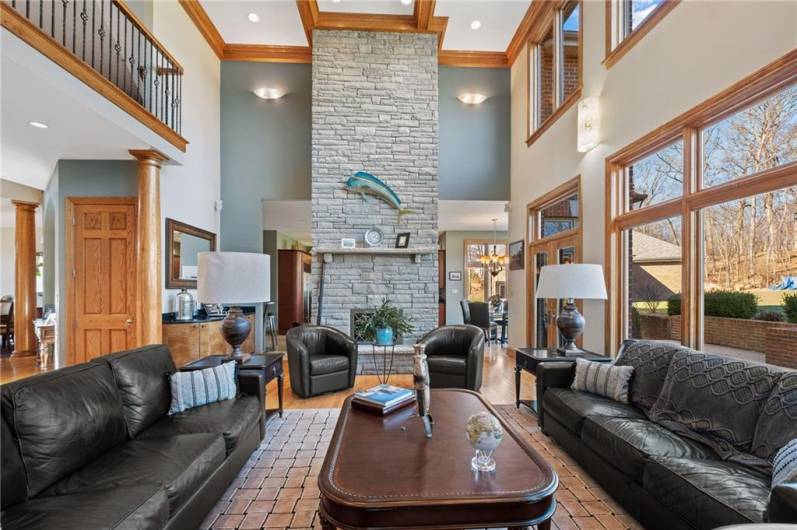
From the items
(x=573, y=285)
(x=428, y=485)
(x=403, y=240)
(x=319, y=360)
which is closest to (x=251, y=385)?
(x=319, y=360)

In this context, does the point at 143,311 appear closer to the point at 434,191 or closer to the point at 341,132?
the point at 341,132

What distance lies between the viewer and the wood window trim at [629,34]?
10.1ft

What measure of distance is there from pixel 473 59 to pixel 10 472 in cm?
720

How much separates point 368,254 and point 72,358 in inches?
146

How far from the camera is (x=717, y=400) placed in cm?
202

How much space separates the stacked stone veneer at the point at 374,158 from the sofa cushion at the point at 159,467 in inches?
146

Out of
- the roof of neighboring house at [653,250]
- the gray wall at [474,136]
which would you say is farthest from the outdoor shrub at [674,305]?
the gray wall at [474,136]

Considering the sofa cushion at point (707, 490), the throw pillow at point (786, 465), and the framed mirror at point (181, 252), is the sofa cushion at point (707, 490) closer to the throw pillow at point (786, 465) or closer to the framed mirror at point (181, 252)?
the throw pillow at point (786, 465)

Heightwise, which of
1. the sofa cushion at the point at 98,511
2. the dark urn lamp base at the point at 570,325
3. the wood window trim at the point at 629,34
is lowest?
the sofa cushion at the point at 98,511

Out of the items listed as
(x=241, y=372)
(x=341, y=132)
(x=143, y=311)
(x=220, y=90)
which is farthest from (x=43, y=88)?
(x=220, y=90)

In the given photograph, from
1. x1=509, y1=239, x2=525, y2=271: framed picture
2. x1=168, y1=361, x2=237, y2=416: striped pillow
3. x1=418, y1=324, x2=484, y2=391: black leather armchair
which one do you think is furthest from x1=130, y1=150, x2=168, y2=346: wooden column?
x1=509, y1=239, x2=525, y2=271: framed picture

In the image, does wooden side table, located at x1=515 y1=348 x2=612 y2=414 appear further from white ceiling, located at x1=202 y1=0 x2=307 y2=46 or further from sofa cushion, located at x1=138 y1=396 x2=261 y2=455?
white ceiling, located at x1=202 y1=0 x2=307 y2=46

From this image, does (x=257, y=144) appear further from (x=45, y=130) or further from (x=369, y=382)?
(x=369, y=382)

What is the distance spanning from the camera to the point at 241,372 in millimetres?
2904
